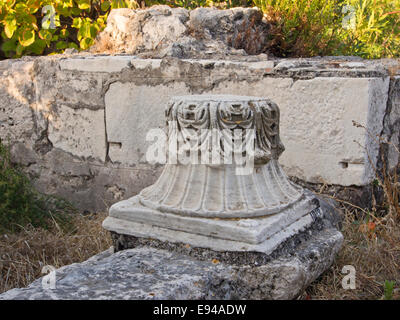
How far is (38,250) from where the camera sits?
292 cm

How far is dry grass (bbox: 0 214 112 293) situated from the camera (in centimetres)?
269

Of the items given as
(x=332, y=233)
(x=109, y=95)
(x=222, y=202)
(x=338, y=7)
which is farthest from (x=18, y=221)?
(x=338, y=7)

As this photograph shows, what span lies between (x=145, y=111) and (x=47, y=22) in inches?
65.4

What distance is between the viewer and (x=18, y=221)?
3.24 metres

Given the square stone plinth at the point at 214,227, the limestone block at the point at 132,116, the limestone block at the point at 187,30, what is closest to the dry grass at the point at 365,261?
the square stone plinth at the point at 214,227

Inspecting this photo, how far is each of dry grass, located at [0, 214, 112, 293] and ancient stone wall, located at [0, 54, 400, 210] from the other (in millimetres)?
669

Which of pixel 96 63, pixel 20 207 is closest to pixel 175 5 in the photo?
pixel 96 63

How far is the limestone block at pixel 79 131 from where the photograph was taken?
150 inches

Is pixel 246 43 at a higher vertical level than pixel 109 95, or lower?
higher

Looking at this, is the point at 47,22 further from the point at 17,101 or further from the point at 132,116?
the point at 132,116

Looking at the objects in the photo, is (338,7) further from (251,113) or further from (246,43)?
(251,113)

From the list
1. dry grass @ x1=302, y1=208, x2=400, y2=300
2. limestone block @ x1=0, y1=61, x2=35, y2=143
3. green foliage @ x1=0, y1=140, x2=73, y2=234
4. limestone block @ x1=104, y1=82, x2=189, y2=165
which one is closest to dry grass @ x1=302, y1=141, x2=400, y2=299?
dry grass @ x1=302, y1=208, x2=400, y2=300

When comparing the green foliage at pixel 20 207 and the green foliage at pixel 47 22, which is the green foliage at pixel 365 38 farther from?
the green foliage at pixel 20 207

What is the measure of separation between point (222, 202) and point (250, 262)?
30cm
